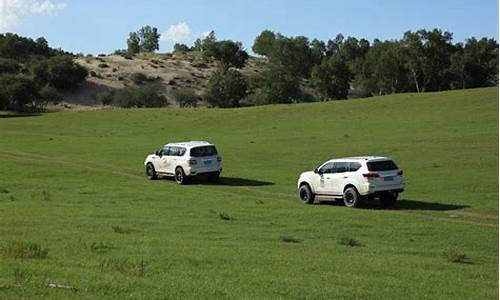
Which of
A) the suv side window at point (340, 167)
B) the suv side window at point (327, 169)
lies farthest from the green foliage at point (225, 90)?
the suv side window at point (340, 167)

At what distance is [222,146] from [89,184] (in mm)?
20954

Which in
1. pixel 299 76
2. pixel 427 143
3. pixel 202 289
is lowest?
pixel 202 289

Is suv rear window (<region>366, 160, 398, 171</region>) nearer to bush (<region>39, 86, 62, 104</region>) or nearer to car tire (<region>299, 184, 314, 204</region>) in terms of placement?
car tire (<region>299, 184, 314, 204</region>)

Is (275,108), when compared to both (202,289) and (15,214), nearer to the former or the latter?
(15,214)

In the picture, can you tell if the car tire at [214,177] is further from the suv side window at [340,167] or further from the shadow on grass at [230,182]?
the suv side window at [340,167]

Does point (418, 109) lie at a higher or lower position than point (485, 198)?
higher

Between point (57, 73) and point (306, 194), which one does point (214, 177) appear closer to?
point (306, 194)

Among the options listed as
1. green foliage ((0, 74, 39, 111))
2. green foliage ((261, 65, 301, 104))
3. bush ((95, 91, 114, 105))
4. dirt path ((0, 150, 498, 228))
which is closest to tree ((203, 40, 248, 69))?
green foliage ((261, 65, 301, 104))

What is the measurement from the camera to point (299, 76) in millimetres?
174250

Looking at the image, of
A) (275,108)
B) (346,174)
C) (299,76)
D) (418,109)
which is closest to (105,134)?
(275,108)

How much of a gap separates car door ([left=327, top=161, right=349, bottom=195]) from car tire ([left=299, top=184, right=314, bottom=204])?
3.20 feet

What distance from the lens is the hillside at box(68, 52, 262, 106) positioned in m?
141

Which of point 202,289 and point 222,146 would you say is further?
point 222,146

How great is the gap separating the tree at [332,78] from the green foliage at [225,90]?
69.9 feet
